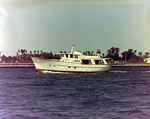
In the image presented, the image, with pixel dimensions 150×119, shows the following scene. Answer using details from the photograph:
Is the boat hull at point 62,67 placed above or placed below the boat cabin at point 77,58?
below

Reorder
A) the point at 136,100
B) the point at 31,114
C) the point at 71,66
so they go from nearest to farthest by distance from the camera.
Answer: the point at 31,114
the point at 136,100
the point at 71,66

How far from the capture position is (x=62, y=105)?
22172mm

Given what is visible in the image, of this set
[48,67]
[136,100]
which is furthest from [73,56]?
[136,100]

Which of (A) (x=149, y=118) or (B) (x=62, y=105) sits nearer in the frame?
(A) (x=149, y=118)

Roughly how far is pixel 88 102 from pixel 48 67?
3902 centimetres

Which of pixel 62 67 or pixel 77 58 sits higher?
pixel 77 58

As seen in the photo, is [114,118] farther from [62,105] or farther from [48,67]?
[48,67]

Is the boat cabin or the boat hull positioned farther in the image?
the boat cabin

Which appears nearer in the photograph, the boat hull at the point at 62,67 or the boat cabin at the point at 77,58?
the boat hull at the point at 62,67

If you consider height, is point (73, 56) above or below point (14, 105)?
above

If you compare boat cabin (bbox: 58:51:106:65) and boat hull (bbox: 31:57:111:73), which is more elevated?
boat cabin (bbox: 58:51:106:65)

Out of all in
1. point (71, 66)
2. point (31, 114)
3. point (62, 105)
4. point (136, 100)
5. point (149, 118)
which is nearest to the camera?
point (149, 118)

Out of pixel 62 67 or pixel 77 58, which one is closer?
pixel 62 67

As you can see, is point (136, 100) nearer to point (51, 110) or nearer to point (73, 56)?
point (51, 110)
